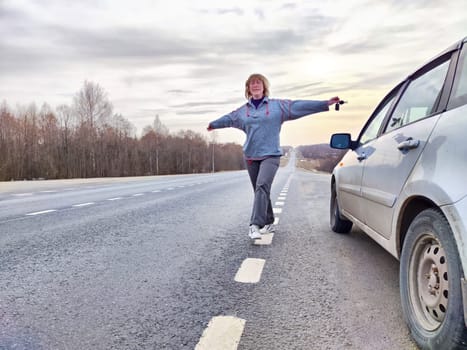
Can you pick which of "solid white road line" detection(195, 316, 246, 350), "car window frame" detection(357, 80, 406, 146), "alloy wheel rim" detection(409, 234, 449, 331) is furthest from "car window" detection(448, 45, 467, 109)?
"solid white road line" detection(195, 316, 246, 350)

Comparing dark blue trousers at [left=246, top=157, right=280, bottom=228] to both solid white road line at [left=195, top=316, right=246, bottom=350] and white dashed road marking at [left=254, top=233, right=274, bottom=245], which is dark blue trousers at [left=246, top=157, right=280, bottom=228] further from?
solid white road line at [left=195, top=316, right=246, bottom=350]

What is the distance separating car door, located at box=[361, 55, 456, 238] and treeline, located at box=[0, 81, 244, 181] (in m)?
43.3

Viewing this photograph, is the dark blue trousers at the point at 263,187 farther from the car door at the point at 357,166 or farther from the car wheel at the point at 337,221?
the car wheel at the point at 337,221

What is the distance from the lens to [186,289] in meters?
3.13

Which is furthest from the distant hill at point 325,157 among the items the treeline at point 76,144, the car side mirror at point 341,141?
the treeline at point 76,144

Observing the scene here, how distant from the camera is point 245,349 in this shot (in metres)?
2.09

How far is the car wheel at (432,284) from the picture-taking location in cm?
174

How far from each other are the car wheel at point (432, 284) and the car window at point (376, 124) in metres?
1.83

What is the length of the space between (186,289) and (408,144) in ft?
6.46

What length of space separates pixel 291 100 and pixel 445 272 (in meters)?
3.28

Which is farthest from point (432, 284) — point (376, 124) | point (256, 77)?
point (256, 77)

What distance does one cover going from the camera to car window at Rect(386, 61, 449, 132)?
101 inches

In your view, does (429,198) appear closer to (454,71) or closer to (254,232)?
(454,71)

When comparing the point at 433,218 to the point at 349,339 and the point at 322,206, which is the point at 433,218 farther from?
the point at 322,206
